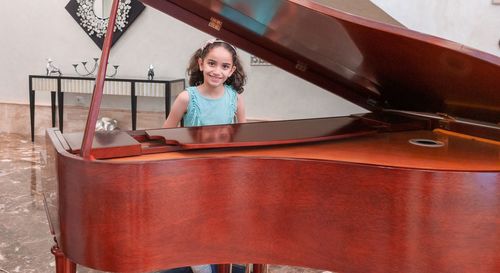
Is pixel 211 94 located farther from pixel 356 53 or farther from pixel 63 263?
pixel 63 263

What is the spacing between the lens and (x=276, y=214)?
105cm

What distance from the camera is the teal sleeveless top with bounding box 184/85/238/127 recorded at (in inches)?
69.6

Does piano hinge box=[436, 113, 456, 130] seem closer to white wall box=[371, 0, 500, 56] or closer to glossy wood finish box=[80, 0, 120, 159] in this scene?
glossy wood finish box=[80, 0, 120, 159]

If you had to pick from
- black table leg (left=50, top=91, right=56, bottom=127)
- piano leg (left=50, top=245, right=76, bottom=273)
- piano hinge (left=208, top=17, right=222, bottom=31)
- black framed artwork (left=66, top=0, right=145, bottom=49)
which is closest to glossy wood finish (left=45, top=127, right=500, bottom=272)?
piano leg (left=50, top=245, right=76, bottom=273)

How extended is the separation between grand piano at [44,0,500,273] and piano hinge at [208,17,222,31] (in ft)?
0.46

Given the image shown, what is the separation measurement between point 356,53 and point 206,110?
2.15ft

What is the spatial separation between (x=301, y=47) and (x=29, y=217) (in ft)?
6.81

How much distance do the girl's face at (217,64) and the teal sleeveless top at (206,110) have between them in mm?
78

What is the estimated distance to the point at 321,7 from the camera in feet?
3.14

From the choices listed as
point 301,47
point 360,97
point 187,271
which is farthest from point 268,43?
point 187,271

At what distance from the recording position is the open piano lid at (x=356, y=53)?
1.02 metres

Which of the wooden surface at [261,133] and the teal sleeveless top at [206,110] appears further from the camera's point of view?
the teal sleeveless top at [206,110]

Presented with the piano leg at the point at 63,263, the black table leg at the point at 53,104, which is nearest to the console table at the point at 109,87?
the black table leg at the point at 53,104

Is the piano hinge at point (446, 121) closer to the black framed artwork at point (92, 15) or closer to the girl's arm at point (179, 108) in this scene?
the girl's arm at point (179, 108)
